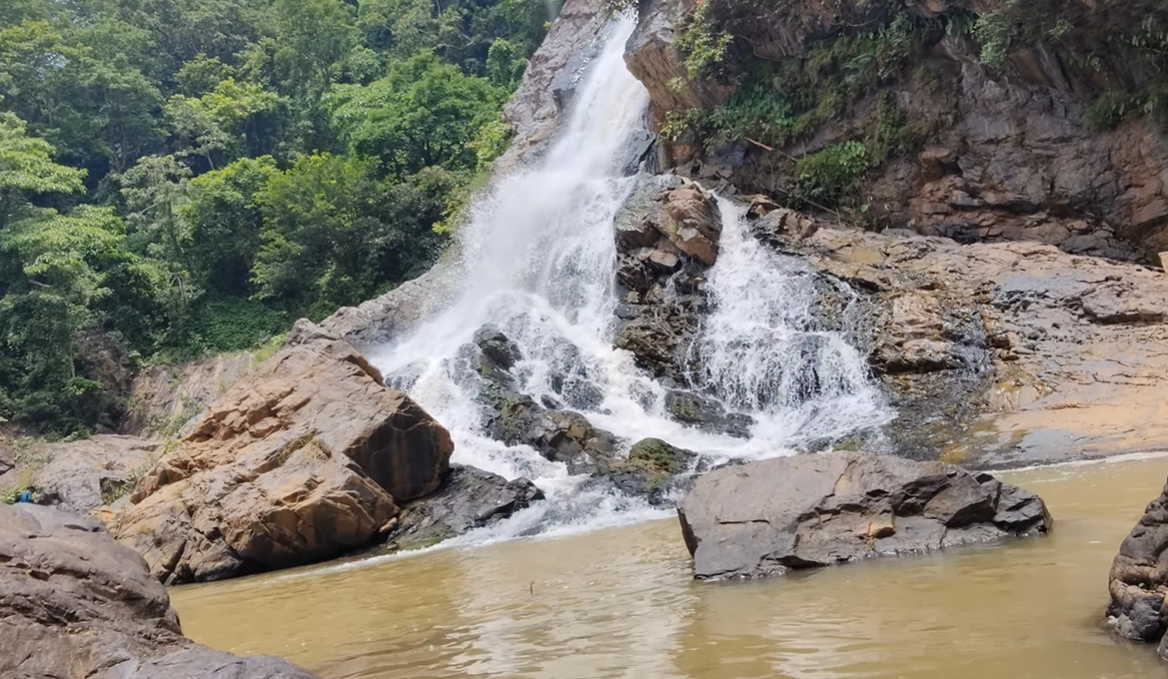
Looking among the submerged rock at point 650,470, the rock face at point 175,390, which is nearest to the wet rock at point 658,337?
the submerged rock at point 650,470

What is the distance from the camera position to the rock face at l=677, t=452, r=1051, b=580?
23.3ft

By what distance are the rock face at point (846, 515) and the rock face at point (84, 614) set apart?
3.79 metres

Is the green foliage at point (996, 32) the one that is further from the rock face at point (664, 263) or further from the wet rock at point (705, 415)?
the wet rock at point (705, 415)

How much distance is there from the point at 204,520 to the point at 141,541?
3.16 feet

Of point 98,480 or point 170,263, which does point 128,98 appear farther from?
point 98,480

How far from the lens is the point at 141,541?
13.1 meters

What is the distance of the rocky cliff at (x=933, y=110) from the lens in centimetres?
1681

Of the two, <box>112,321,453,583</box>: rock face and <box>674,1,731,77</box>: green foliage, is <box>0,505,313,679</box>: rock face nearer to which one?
<box>112,321,453,583</box>: rock face

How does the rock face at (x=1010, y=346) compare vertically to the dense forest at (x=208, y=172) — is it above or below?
below

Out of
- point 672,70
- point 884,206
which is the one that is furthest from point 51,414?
point 884,206

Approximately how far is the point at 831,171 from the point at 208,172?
2346cm

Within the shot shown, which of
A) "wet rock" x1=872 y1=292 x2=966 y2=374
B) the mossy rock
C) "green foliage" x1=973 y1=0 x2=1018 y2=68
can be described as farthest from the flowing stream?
"green foliage" x1=973 y1=0 x2=1018 y2=68

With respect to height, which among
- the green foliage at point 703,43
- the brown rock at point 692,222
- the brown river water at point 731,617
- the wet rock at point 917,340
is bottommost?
the brown river water at point 731,617

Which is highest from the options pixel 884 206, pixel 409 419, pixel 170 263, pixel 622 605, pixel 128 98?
pixel 128 98
